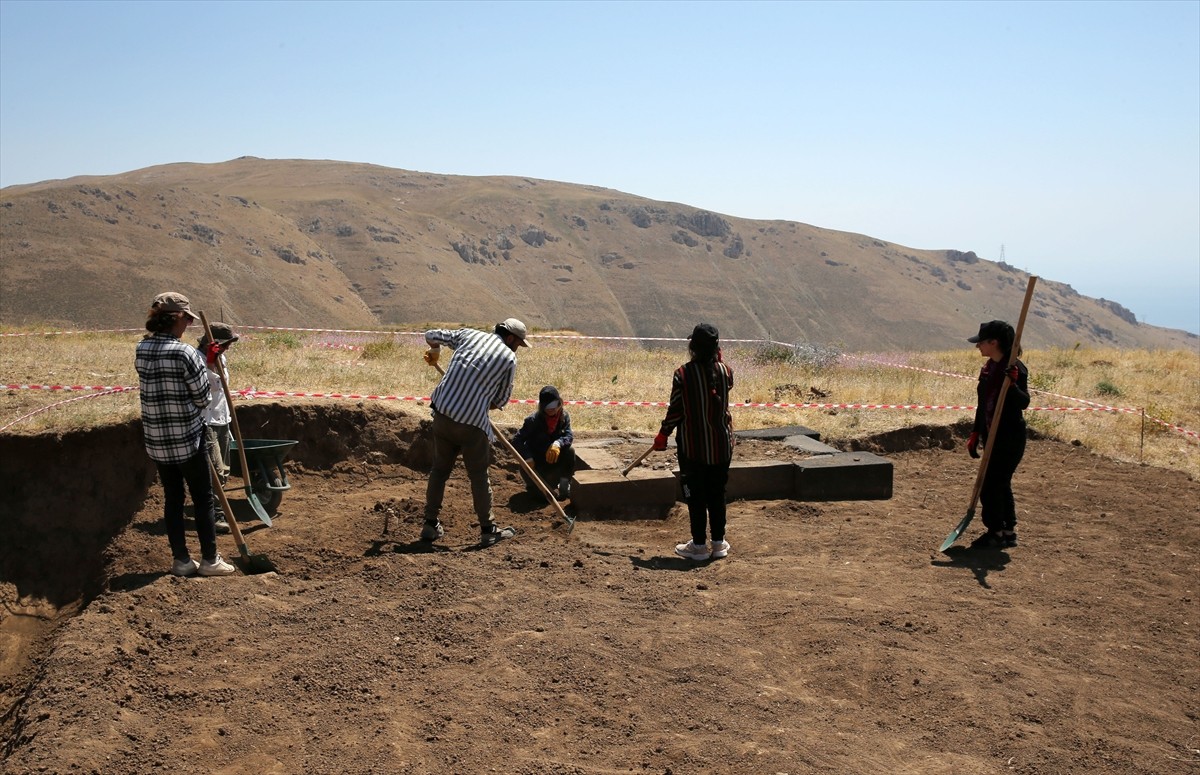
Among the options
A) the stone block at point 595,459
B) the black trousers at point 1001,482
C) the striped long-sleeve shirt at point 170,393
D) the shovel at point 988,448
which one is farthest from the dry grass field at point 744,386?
the shovel at point 988,448

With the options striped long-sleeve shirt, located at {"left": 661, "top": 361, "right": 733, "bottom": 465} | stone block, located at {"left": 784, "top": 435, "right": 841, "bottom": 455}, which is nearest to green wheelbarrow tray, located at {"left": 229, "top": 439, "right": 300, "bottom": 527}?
striped long-sleeve shirt, located at {"left": 661, "top": 361, "right": 733, "bottom": 465}

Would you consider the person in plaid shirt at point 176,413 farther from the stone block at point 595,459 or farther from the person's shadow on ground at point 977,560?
the person's shadow on ground at point 977,560

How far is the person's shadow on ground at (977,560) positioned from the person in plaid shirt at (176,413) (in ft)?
17.5

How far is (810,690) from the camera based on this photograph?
4910mm

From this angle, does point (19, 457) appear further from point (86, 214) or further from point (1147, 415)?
point (86, 214)

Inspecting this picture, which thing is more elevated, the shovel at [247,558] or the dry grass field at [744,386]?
the dry grass field at [744,386]

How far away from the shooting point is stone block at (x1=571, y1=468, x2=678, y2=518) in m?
8.09

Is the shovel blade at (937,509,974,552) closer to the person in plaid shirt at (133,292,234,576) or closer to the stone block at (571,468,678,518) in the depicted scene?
the stone block at (571,468,678,518)

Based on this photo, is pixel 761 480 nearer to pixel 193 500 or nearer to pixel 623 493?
pixel 623 493

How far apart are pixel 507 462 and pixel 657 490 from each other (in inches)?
74.1

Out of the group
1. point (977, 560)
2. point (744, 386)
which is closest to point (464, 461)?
point (977, 560)

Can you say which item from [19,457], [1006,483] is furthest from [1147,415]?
[19,457]

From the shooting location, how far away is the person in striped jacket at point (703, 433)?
6.77m

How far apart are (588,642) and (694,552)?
1.93 m
